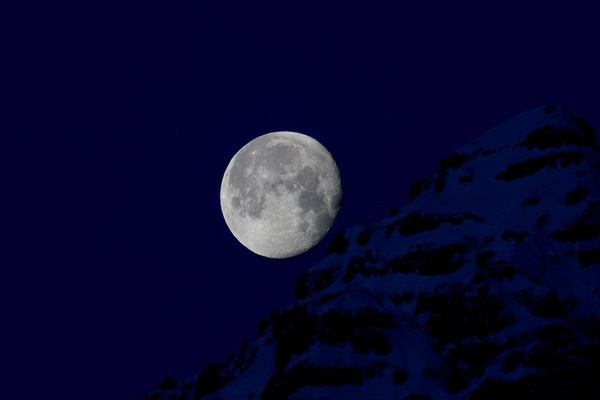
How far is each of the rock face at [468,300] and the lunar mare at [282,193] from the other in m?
14.5

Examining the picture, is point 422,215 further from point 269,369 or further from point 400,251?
point 269,369

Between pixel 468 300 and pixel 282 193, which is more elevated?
pixel 282 193

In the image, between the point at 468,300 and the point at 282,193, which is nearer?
the point at 282,193

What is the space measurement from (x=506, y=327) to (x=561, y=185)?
1803 centimetres

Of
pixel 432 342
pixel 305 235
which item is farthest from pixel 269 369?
pixel 305 235

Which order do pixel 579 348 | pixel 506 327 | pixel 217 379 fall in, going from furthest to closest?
pixel 217 379 < pixel 506 327 < pixel 579 348

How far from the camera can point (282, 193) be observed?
137 ft

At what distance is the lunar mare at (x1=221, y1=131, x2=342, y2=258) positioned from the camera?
41969mm

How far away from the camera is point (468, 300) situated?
55.4 metres

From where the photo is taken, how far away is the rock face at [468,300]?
4909 centimetres

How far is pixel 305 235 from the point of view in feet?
144

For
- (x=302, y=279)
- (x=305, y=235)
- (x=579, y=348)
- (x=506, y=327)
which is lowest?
(x=579, y=348)

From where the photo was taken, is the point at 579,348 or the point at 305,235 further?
the point at 579,348

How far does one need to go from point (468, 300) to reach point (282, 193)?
2304 cm
